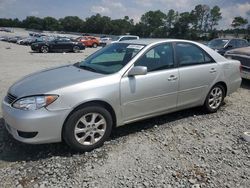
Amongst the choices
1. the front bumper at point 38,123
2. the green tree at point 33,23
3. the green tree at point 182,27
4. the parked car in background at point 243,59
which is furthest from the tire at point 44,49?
the green tree at point 33,23

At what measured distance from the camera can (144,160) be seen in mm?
3648

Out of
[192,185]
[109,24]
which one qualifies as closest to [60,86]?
[192,185]

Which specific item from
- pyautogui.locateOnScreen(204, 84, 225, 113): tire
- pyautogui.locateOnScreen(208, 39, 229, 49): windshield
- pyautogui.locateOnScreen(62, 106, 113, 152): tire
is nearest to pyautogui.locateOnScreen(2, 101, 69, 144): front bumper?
pyautogui.locateOnScreen(62, 106, 113, 152): tire

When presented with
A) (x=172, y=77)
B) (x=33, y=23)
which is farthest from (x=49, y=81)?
(x=33, y=23)

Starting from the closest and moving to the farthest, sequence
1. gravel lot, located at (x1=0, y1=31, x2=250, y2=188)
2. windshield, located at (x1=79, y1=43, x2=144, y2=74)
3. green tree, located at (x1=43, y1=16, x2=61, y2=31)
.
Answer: gravel lot, located at (x1=0, y1=31, x2=250, y2=188), windshield, located at (x1=79, y1=43, x2=144, y2=74), green tree, located at (x1=43, y1=16, x2=61, y2=31)

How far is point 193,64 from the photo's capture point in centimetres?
491

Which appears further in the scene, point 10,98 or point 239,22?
point 239,22

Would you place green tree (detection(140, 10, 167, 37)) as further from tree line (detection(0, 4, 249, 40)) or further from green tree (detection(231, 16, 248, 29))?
green tree (detection(231, 16, 248, 29))

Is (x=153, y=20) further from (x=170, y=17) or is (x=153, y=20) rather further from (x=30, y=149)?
(x=30, y=149)

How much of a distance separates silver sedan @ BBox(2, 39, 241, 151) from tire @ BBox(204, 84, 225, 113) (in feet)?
0.07

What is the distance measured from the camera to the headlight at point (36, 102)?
11.3 feet

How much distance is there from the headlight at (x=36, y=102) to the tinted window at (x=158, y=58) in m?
1.46

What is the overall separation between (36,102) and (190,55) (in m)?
2.89

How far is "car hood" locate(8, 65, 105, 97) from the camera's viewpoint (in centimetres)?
362
